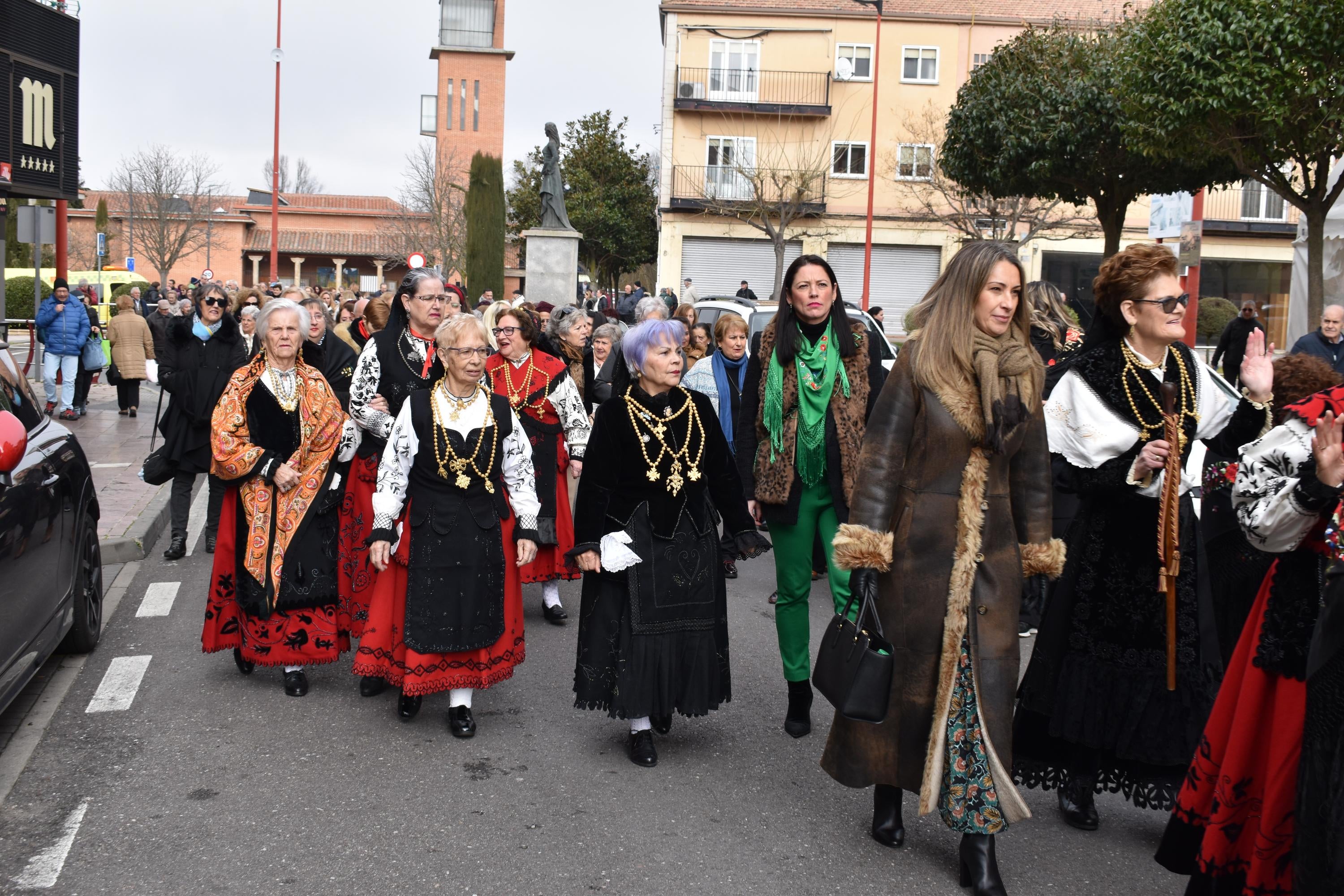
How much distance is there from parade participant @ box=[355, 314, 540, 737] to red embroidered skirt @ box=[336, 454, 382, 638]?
2.26ft

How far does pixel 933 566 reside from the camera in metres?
3.99

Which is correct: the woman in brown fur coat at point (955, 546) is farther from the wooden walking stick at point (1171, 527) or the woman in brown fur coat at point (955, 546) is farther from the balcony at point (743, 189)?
A: the balcony at point (743, 189)

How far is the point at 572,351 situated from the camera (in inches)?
352

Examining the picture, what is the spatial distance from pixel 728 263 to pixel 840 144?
5.44 meters

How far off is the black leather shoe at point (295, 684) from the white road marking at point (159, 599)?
1.94 metres

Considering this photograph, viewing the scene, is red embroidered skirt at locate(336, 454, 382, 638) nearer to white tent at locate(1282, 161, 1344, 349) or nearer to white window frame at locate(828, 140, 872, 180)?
white tent at locate(1282, 161, 1344, 349)

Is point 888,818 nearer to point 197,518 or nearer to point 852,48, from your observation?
point 197,518

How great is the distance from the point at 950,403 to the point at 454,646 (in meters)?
2.42

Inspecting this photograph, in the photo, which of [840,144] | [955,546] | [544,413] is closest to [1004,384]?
[955,546]

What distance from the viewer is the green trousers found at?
532 centimetres

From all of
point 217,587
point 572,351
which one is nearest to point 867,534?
point 217,587

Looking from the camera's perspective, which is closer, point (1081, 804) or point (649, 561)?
point (1081, 804)

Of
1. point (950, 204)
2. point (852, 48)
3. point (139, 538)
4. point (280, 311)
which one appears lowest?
point (139, 538)

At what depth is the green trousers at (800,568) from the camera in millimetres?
5316
